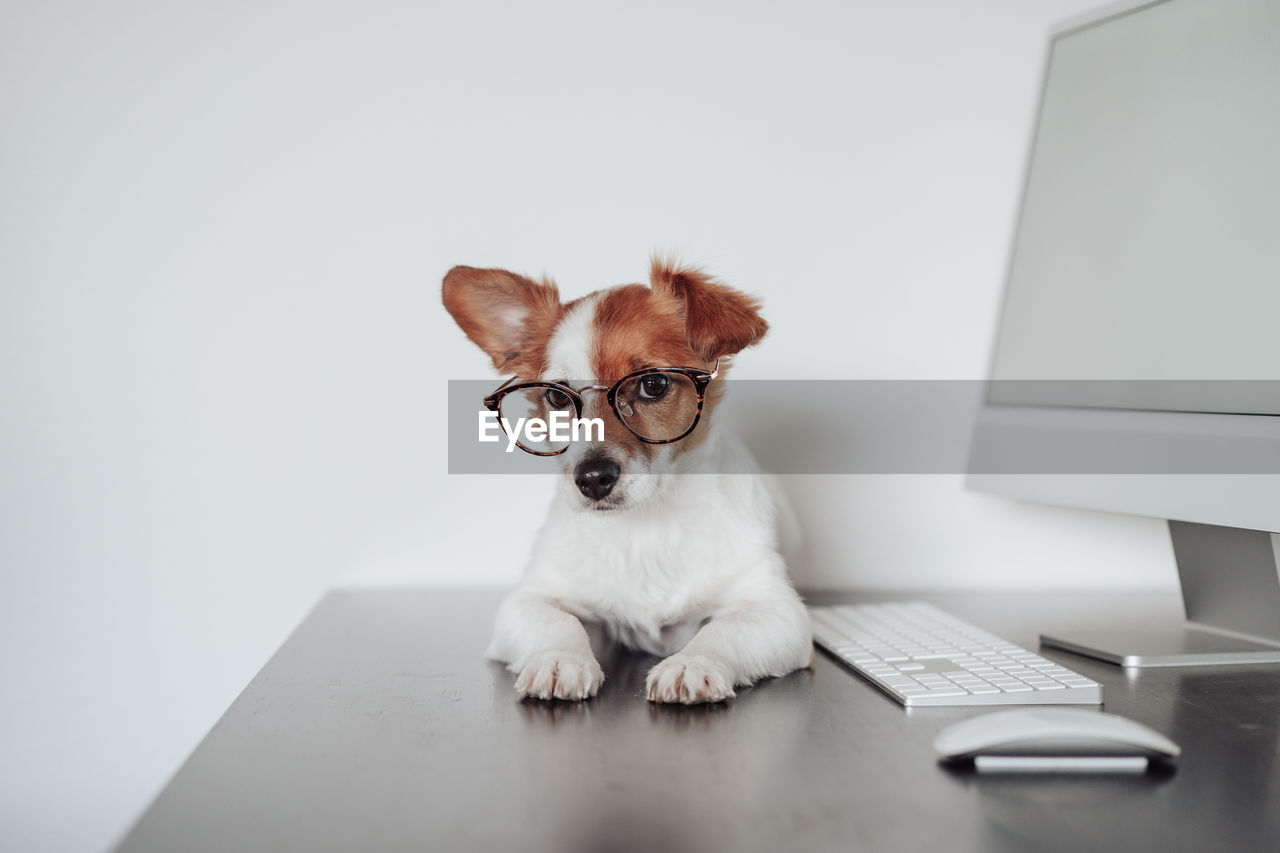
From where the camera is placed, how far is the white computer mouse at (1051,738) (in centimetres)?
85

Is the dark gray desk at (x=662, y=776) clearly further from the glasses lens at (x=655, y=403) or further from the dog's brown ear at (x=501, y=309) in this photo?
the dog's brown ear at (x=501, y=309)

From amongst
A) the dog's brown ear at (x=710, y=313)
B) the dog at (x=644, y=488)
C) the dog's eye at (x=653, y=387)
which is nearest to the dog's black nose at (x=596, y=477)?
the dog at (x=644, y=488)

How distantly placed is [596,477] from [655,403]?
146mm

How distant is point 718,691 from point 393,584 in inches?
37.3

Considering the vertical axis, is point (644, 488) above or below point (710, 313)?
below

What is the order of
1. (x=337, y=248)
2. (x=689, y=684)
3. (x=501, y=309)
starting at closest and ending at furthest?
(x=689, y=684) < (x=501, y=309) < (x=337, y=248)

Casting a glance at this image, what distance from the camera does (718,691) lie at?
42.4 inches

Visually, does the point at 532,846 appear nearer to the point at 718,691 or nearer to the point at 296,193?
the point at 718,691

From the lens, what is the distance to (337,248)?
5.88ft

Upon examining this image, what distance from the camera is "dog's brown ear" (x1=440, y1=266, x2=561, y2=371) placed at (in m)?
1.39

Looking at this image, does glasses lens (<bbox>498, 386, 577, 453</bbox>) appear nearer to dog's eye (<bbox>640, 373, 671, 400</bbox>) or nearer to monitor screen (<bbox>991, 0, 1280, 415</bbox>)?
dog's eye (<bbox>640, 373, 671, 400</bbox>)

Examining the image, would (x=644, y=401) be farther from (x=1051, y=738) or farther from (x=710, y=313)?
(x=1051, y=738)

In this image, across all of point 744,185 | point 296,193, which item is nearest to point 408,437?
point 296,193

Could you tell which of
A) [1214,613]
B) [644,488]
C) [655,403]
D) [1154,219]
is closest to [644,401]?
[655,403]
